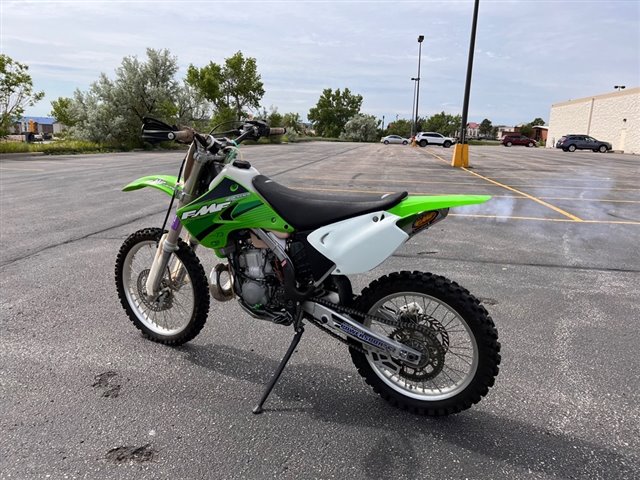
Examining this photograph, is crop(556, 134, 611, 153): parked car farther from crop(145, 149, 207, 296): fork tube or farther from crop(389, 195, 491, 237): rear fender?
crop(145, 149, 207, 296): fork tube

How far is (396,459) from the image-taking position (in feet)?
7.66

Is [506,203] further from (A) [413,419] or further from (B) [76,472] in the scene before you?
(B) [76,472]

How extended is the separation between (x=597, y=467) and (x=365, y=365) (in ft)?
4.10

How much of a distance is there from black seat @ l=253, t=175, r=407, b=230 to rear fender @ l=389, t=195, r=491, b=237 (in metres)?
0.07

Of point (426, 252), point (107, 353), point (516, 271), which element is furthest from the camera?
point (426, 252)

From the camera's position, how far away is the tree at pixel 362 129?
8044cm

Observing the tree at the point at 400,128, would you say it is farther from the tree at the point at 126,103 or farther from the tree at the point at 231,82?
the tree at the point at 126,103

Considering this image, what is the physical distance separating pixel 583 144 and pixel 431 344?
157 ft

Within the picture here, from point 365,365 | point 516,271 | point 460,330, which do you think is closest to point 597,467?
point 460,330

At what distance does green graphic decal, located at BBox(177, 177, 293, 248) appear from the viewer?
275 cm

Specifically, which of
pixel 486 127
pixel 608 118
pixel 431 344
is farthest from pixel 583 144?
pixel 486 127

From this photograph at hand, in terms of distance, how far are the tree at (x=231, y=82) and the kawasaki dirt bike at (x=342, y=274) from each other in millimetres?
51537

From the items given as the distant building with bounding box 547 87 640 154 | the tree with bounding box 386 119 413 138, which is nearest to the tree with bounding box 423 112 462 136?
the tree with bounding box 386 119 413 138

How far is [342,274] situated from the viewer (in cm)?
269
